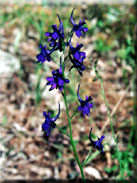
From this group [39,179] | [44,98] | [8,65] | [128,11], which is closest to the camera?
[39,179]

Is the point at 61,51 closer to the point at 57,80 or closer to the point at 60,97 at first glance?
the point at 57,80

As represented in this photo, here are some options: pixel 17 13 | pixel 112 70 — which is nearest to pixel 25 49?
pixel 17 13

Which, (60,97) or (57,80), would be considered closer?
(57,80)

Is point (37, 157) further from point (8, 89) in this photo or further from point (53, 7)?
point (53, 7)

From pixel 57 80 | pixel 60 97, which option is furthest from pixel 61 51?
pixel 60 97

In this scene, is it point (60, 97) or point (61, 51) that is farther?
point (60, 97)

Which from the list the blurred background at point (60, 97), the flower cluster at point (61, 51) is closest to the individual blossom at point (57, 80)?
the flower cluster at point (61, 51)

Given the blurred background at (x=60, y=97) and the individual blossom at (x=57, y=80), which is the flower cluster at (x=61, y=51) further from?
the blurred background at (x=60, y=97)

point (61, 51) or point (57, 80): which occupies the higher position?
point (61, 51)
